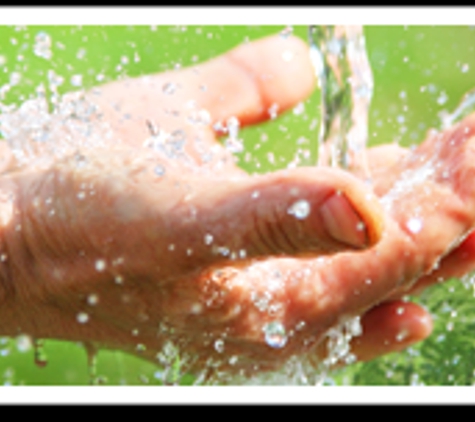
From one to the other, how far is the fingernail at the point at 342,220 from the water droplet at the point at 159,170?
19 cm

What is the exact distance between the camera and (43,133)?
37.6 inches

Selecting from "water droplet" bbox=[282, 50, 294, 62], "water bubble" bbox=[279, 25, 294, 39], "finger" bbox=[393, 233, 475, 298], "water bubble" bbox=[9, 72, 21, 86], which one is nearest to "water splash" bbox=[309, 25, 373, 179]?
"finger" bbox=[393, 233, 475, 298]

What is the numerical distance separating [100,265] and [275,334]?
0.75 feet

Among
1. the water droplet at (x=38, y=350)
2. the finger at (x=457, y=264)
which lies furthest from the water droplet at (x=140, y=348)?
the finger at (x=457, y=264)

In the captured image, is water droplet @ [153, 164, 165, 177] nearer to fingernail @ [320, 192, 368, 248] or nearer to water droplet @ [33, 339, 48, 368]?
fingernail @ [320, 192, 368, 248]

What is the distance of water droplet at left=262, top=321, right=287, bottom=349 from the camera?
0.80 m

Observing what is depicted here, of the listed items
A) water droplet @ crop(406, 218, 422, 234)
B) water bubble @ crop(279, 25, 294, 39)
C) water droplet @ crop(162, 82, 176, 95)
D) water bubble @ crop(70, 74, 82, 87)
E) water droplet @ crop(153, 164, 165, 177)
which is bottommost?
water droplet @ crop(406, 218, 422, 234)

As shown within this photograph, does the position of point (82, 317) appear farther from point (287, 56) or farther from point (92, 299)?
point (287, 56)

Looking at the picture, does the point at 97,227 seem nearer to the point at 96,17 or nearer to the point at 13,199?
the point at 13,199

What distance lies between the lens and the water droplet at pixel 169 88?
4.42ft

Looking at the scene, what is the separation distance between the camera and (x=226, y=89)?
1.42 meters

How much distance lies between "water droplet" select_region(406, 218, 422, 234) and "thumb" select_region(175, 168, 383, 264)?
0.20 m

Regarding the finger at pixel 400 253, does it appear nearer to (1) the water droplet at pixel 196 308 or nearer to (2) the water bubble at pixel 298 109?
(1) the water droplet at pixel 196 308

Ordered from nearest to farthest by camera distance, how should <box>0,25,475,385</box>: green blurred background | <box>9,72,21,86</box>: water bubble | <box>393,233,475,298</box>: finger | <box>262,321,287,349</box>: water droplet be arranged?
<box>262,321,287,349</box>: water droplet, <box>393,233,475,298</box>: finger, <box>0,25,475,385</box>: green blurred background, <box>9,72,21,86</box>: water bubble
